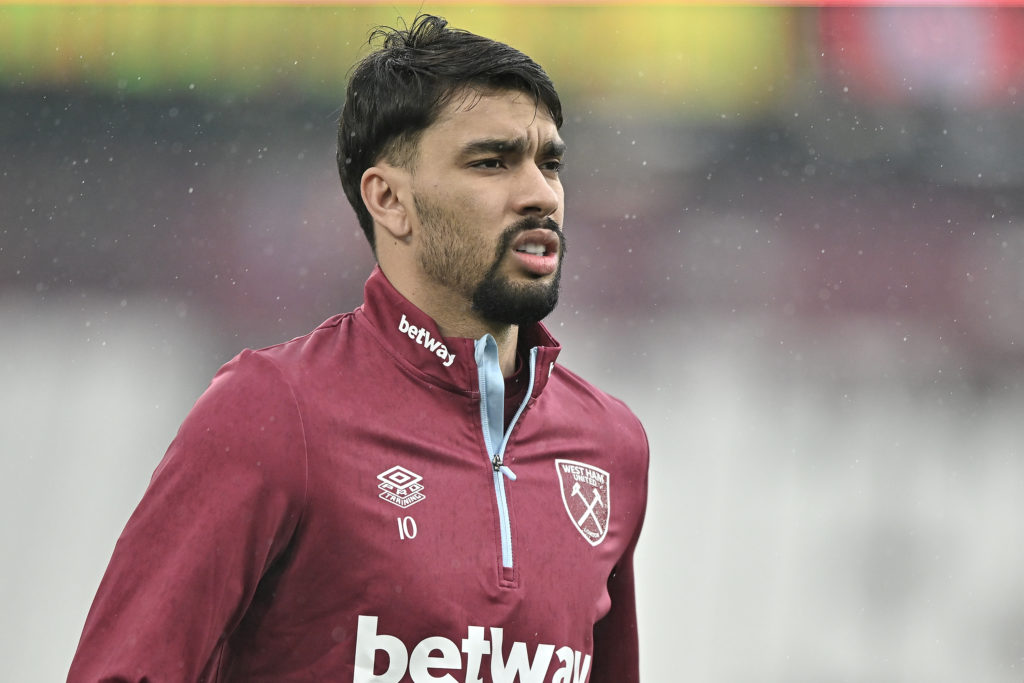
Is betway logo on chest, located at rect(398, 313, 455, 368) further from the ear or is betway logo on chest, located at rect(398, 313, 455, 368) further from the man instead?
the ear

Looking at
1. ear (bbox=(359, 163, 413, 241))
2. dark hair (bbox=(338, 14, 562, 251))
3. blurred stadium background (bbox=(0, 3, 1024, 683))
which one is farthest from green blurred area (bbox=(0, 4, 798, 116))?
ear (bbox=(359, 163, 413, 241))

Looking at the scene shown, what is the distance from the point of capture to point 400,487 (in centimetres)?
160

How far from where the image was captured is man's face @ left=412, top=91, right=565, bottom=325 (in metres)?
1.71

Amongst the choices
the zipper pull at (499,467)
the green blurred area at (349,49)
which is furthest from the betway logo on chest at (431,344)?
the green blurred area at (349,49)

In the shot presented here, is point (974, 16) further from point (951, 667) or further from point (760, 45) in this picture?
point (951, 667)

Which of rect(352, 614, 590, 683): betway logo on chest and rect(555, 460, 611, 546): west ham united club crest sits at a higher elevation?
rect(555, 460, 611, 546): west ham united club crest

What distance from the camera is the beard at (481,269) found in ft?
5.61

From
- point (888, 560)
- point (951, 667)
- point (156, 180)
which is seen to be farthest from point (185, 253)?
point (951, 667)

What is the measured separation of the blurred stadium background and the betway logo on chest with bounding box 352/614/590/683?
3126mm

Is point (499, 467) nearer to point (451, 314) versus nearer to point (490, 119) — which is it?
point (451, 314)

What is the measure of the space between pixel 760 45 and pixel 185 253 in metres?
2.84

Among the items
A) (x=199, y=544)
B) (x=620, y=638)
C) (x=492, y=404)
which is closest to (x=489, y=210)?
(x=492, y=404)

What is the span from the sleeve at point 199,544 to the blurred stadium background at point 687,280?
331 centimetres

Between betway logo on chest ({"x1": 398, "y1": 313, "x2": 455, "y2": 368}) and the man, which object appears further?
betway logo on chest ({"x1": 398, "y1": 313, "x2": 455, "y2": 368})
